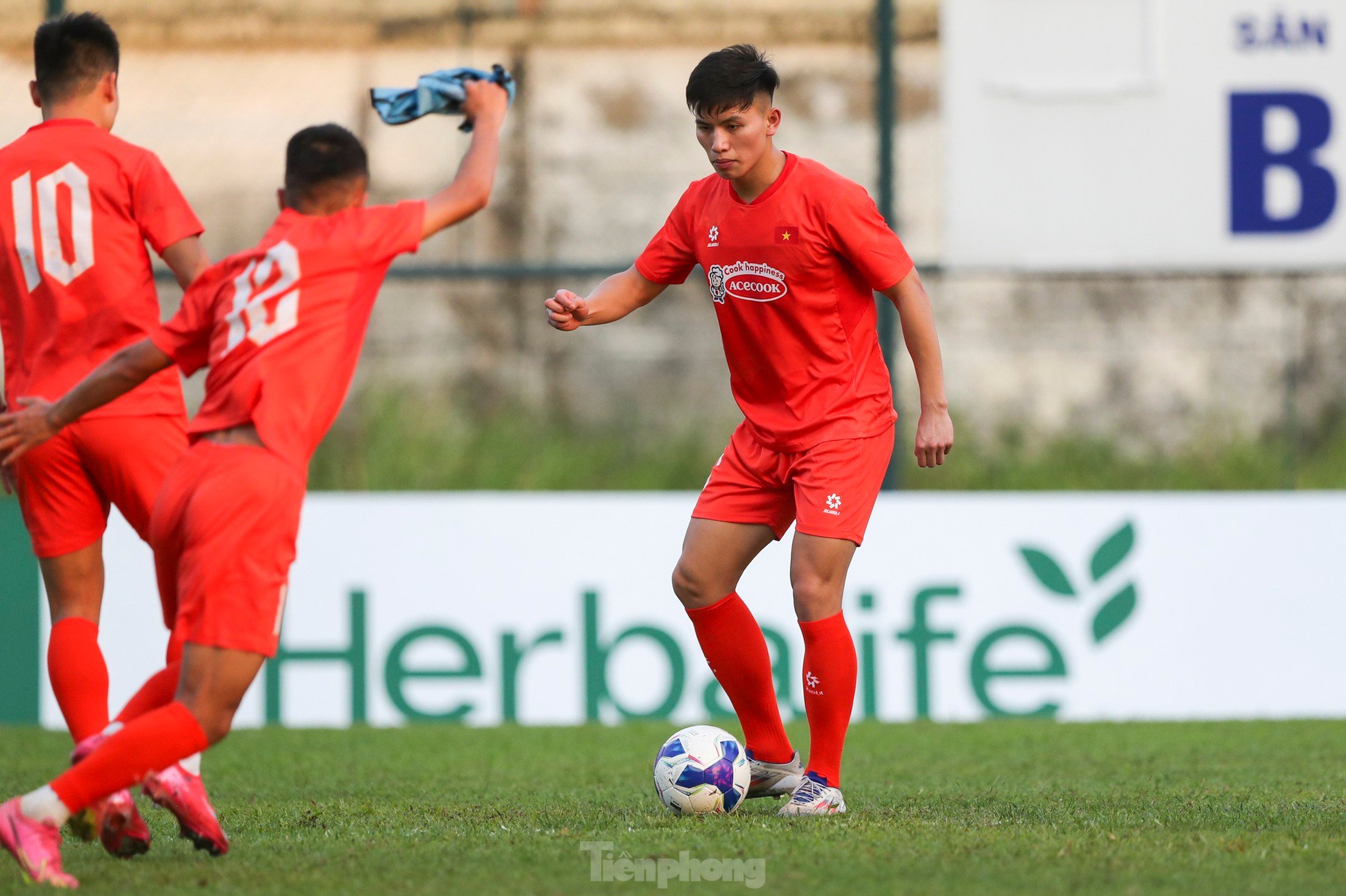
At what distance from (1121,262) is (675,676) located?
3488 mm

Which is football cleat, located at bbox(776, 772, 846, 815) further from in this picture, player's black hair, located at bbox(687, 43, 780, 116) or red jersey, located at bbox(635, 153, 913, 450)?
player's black hair, located at bbox(687, 43, 780, 116)

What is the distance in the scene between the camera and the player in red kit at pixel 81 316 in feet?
13.8

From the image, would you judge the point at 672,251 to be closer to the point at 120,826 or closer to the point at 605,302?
the point at 605,302

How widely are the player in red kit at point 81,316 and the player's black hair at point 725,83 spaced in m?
1.40

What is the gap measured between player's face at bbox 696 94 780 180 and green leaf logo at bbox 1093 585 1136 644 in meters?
4.35

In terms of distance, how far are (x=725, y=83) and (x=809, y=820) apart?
6.57 feet

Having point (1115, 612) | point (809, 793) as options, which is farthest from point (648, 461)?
point (809, 793)

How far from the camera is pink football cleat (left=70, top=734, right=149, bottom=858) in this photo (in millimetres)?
3678

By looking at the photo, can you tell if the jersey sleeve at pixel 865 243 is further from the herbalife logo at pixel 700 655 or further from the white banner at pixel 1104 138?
the white banner at pixel 1104 138

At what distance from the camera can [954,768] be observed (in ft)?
19.9

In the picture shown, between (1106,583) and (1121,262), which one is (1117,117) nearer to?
(1121,262)

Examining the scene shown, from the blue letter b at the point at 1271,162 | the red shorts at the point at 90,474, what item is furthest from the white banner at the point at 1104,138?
the red shorts at the point at 90,474

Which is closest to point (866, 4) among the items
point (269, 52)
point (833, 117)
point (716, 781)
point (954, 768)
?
point (833, 117)

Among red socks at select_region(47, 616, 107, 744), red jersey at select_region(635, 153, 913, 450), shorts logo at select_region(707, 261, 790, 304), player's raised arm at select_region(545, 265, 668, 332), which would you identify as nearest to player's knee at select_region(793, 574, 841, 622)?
red jersey at select_region(635, 153, 913, 450)
